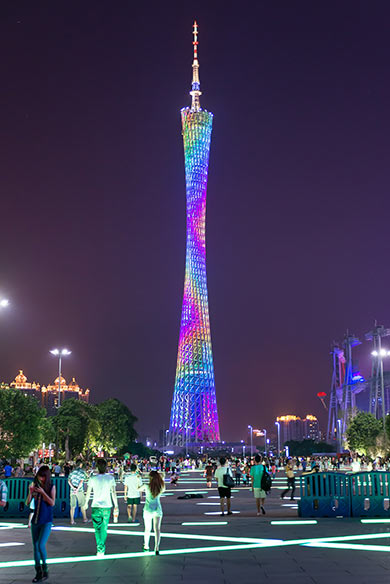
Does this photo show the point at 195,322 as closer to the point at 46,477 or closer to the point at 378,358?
the point at 378,358

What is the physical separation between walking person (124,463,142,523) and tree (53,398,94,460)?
5767cm

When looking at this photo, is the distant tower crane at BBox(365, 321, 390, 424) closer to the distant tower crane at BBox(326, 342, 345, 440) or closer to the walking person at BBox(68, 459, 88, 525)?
the distant tower crane at BBox(326, 342, 345, 440)

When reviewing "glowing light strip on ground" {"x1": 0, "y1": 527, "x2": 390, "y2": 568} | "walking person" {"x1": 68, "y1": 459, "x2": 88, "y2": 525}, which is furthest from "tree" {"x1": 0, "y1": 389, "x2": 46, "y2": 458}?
"glowing light strip on ground" {"x1": 0, "y1": 527, "x2": 390, "y2": 568}

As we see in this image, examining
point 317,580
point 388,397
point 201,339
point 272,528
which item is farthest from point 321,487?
point 388,397

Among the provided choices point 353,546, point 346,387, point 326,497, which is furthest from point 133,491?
point 346,387

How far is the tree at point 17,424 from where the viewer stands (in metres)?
54.4

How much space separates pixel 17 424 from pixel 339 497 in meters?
38.7

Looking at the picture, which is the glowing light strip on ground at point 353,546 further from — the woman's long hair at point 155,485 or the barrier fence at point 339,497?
the barrier fence at point 339,497

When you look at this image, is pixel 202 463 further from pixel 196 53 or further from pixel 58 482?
pixel 196 53

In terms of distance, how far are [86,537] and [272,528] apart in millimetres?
4463

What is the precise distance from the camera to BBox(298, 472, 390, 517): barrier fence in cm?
2033

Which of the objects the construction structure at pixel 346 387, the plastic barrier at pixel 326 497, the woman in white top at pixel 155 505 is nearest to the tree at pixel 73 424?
the construction structure at pixel 346 387

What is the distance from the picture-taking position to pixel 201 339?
338ft

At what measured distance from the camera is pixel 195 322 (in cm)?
10162
